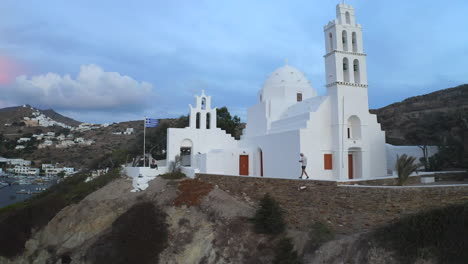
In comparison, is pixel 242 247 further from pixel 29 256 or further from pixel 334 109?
pixel 29 256

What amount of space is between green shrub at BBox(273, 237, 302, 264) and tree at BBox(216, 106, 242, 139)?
26.2 m

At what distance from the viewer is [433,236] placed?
10578 millimetres

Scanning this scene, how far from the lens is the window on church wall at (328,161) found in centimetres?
2133

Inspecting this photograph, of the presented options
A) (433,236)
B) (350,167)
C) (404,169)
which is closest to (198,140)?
(350,167)

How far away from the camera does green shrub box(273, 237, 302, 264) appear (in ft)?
44.2

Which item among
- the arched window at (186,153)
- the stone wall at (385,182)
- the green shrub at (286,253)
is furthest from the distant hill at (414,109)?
the green shrub at (286,253)

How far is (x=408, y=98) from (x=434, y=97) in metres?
5.38

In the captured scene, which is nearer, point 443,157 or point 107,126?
point 443,157

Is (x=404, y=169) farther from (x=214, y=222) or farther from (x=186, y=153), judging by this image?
(x=186, y=153)

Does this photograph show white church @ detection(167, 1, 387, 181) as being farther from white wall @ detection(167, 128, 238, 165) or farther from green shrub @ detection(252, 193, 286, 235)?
green shrub @ detection(252, 193, 286, 235)

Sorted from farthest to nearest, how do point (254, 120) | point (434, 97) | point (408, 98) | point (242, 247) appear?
point (408, 98) → point (434, 97) → point (254, 120) → point (242, 247)

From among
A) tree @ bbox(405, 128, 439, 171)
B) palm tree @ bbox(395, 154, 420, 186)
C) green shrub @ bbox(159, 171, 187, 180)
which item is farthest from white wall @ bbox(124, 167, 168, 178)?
tree @ bbox(405, 128, 439, 171)

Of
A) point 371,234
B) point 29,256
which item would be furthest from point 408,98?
point 29,256

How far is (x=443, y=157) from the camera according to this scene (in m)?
22.5
